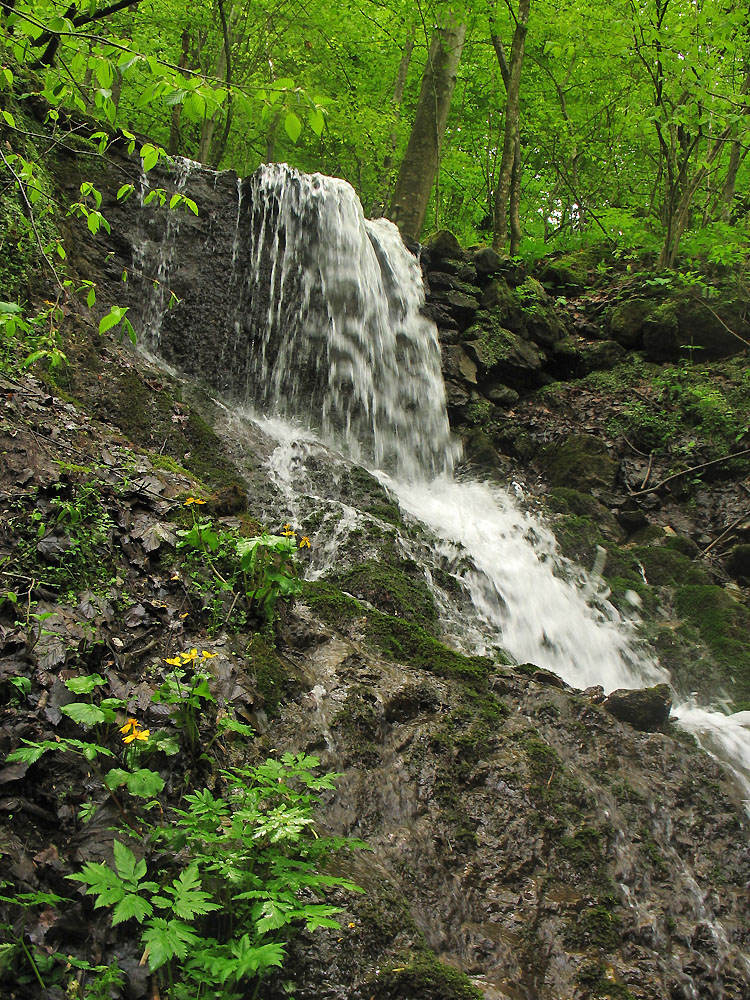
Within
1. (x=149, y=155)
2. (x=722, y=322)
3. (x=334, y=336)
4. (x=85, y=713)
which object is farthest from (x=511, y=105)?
(x=85, y=713)

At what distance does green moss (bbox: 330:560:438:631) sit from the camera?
4.75 meters

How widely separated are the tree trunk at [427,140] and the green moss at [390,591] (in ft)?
25.6

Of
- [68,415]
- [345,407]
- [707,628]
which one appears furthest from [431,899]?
[345,407]

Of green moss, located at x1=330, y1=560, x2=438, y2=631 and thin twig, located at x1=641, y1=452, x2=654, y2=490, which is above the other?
thin twig, located at x1=641, y1=452, x2=654, y2=490

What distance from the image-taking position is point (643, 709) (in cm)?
430

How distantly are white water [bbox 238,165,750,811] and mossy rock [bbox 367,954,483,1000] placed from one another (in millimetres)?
3164

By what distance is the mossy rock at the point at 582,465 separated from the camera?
860cm

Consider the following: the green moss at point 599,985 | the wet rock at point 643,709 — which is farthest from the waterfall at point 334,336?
the green moss at point 599,985

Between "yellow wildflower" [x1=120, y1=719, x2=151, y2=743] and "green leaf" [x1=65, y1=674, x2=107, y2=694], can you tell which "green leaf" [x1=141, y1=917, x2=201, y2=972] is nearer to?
"yellow wildflower" [x1=120, y1=719, x2=151, y2=743]

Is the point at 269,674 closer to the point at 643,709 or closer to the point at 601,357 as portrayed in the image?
the point at 643,709

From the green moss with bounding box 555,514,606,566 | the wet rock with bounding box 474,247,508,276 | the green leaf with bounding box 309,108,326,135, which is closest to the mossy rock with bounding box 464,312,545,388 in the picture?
the wet rock with bounding box 474,247,508,276

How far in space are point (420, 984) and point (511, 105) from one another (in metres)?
12.1

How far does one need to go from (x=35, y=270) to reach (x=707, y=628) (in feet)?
22.4

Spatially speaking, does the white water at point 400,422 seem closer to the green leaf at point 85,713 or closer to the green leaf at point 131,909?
the green leaf at point 85,713
